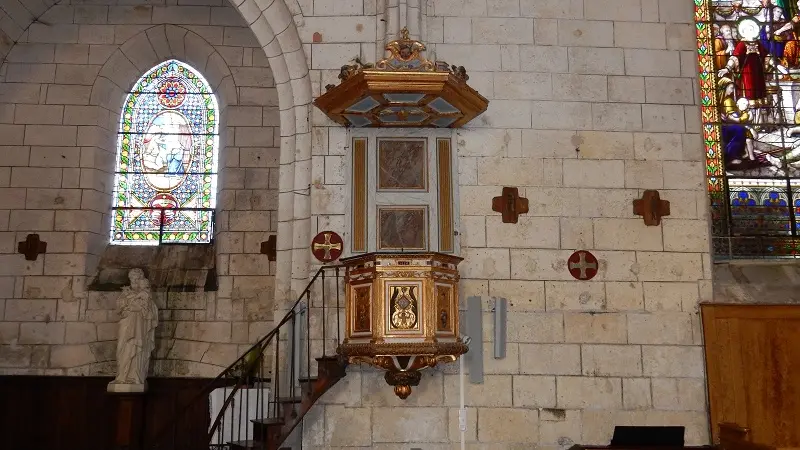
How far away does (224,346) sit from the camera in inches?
313

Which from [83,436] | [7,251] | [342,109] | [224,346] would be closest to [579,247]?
[342,109]

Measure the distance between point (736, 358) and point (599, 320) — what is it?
116 centimetres

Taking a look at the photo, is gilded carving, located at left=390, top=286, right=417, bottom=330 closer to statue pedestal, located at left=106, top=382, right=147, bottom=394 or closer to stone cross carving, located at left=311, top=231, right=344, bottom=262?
stone cross carving, located at left=311, top=231, right=344, bottom=262

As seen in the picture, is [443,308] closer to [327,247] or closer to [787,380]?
[327,247]

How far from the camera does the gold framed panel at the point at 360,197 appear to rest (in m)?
6.36

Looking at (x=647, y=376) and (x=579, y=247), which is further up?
(x=579, y=247)

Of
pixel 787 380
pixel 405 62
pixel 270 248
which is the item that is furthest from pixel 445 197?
pixel 787 380

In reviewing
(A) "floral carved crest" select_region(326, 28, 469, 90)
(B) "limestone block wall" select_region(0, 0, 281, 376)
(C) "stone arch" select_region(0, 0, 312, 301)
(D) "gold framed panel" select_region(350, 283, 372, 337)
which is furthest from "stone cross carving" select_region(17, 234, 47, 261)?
(A) "floral carved crest" select_region(326, 28, 469, 90)

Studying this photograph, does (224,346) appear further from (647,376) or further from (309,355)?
(647,376)

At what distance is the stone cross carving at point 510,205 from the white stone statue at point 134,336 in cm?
346

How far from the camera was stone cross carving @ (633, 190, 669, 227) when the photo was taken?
6.71m

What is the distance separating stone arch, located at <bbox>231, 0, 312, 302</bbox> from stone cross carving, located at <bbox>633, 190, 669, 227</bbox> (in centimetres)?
275

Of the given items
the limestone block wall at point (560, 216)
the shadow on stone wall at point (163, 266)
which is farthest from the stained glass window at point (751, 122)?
the shadow on stone wall at point (163, 266)

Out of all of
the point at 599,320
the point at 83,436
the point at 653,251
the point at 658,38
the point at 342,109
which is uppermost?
the point at 658,38
